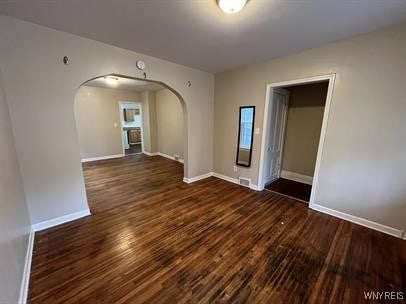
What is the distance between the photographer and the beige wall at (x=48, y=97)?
1965mm

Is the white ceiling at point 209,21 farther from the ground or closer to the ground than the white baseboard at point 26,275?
farther from the ground

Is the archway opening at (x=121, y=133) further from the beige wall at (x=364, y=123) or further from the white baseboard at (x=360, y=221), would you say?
the beige wall at (x=364, y=123)

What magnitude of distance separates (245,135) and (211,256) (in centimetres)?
255

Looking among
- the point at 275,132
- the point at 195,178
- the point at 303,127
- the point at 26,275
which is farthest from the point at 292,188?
the point at 26,275

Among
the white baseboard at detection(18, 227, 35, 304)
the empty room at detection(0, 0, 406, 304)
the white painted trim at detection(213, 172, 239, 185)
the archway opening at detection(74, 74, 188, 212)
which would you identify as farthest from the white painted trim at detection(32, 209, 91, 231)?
the white painted trim at detection(213, 172, 239, 185)

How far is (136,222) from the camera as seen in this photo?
8.29ft

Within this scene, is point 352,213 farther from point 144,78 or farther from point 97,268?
point 144,78

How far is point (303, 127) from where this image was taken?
4051mm

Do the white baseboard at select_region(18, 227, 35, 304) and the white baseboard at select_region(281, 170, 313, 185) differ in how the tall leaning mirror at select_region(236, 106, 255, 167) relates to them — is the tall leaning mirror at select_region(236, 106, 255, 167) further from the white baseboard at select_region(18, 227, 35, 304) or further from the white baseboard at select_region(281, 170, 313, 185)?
the white baseboard at select_region(18, 227, 35, 304)

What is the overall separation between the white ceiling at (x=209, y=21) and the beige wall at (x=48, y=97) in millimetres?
174

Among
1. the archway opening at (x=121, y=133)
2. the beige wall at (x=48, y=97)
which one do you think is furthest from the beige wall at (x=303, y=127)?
the beige wall at (x=48, y=97)

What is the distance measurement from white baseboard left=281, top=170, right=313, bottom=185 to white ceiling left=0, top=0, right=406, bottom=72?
2.88 metres

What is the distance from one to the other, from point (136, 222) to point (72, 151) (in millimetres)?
1402

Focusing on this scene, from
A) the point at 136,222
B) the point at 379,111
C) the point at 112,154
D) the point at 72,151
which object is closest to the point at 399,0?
the point at 379,111
